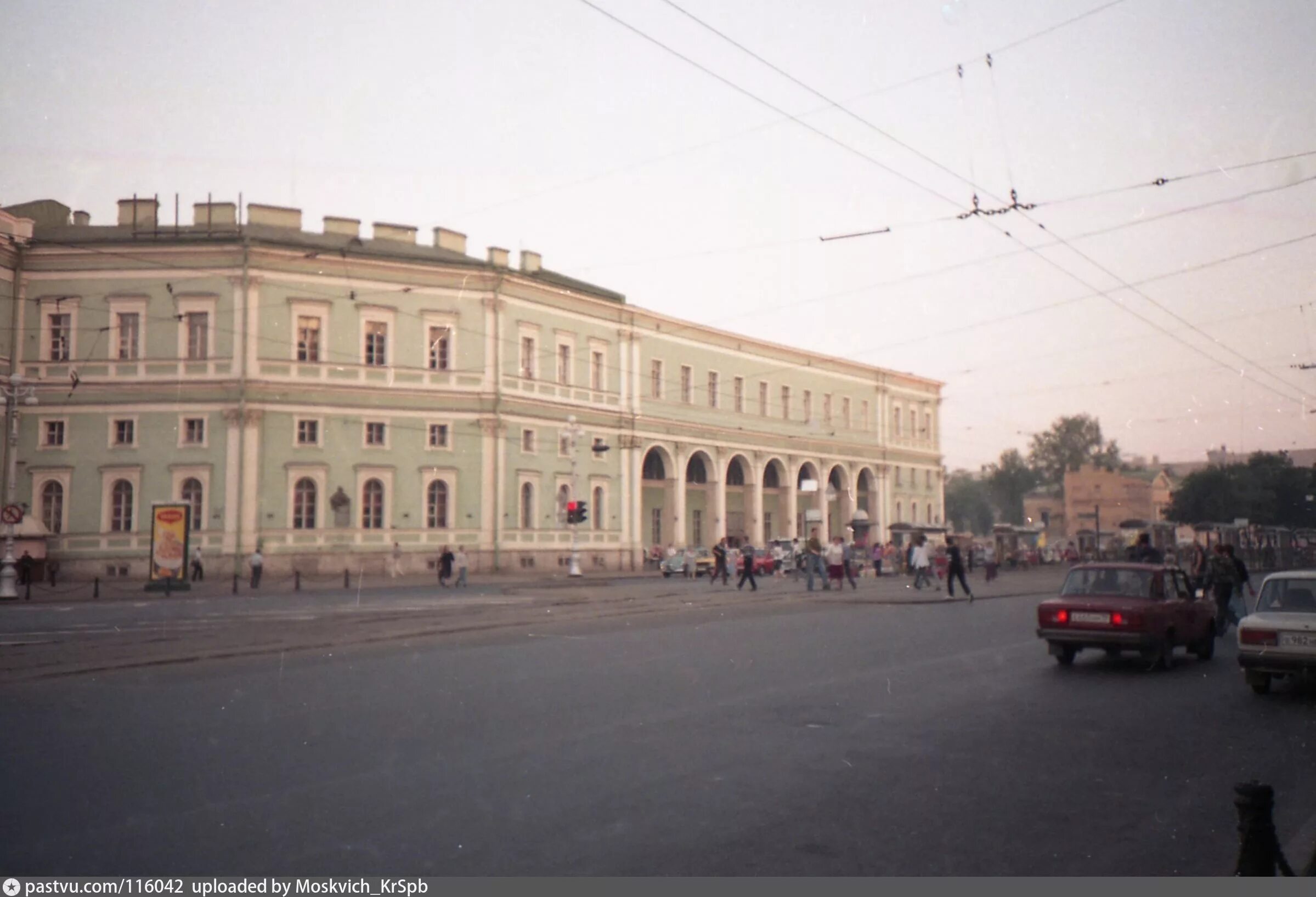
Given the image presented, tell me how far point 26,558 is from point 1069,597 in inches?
1389

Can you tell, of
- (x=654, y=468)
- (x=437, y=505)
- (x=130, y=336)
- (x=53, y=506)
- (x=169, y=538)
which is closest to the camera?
(x=169, y=538)


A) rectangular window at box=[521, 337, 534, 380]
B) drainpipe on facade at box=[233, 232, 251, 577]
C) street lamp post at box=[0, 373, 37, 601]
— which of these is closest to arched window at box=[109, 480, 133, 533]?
street lamp post at box=[0, 373, 37, 601]

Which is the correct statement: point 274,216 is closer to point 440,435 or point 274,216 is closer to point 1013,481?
point 440,435

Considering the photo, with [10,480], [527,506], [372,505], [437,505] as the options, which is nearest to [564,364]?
[527,506]

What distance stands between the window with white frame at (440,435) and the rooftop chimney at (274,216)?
1078 cm

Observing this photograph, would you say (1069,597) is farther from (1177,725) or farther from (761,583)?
(761,583)

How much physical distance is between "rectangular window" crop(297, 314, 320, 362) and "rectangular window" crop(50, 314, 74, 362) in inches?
348

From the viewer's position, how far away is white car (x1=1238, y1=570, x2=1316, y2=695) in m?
11.1

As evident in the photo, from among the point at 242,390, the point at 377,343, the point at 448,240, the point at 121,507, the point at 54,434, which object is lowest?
the point at 121,507

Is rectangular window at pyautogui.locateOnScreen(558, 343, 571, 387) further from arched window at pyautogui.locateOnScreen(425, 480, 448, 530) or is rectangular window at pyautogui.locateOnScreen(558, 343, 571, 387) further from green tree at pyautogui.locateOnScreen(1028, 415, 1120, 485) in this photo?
green tree at pyautogui.locateOnScreen(1028, 415, 1120, 485)

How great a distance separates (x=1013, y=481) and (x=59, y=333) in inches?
3630

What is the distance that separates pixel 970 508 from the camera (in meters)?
144

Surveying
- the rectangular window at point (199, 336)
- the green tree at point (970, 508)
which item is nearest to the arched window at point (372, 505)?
the rectangular window at point (199, 336)

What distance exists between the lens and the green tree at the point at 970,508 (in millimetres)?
142375
